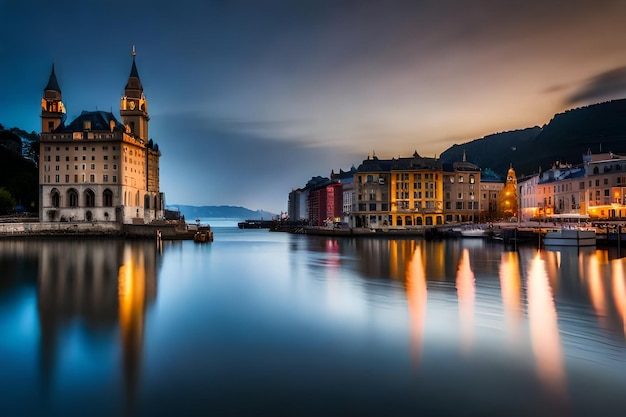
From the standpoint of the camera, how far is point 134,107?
93.7 m

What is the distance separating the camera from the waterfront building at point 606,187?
63.6 meters

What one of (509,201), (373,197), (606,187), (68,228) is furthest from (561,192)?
(68,228)

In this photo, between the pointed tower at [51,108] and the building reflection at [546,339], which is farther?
the pointed tower at [51,108]

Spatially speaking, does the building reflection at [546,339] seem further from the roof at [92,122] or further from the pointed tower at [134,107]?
the pointed tower at [134,107]

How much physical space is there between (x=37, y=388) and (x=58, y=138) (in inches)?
3116

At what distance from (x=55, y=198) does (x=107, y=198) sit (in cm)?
831

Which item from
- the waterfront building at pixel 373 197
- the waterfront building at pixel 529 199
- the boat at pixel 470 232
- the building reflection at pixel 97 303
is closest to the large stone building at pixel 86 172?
the waterfront building at pixel 373 197

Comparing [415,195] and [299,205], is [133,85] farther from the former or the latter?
[299,205]

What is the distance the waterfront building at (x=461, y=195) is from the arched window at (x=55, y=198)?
68204 mm

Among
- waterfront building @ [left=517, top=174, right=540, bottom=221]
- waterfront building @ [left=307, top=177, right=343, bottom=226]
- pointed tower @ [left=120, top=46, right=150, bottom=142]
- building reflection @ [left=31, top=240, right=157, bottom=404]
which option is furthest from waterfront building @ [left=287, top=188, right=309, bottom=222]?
building reflection @ [left=31, top=240, right=157, bottom=404]

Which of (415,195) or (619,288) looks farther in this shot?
(415,195)

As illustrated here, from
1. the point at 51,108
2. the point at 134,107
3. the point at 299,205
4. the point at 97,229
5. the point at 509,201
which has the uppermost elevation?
the point at 134,107

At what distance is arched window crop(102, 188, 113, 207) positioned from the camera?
78.5 m

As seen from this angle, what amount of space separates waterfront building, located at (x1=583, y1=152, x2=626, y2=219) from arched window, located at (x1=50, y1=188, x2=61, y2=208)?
267ft
